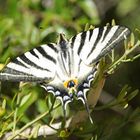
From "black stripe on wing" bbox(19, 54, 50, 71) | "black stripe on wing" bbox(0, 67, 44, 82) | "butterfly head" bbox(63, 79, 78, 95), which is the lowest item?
"butterfly head" bbox(63, 79, 78, 95)

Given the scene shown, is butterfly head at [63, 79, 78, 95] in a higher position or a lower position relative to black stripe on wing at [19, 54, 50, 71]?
lower

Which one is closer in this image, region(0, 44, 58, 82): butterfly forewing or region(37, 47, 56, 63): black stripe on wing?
region(0, 44, 58, 82): butterfly forewing

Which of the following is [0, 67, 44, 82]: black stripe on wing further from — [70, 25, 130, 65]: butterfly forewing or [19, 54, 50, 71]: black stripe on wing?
[70, 25, 130, 65]: butterfly forewing

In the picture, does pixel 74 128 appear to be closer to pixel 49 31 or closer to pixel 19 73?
pixel 19 73

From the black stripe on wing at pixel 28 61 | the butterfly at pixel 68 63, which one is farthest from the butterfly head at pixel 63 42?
the black stripe on wing at pixel 28 61

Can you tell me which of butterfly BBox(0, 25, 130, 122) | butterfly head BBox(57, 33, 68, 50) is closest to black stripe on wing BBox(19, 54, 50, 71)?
butterfly BBox(0, 25, 130, 122)

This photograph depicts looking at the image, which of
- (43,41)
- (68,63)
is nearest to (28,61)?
(68,63)
